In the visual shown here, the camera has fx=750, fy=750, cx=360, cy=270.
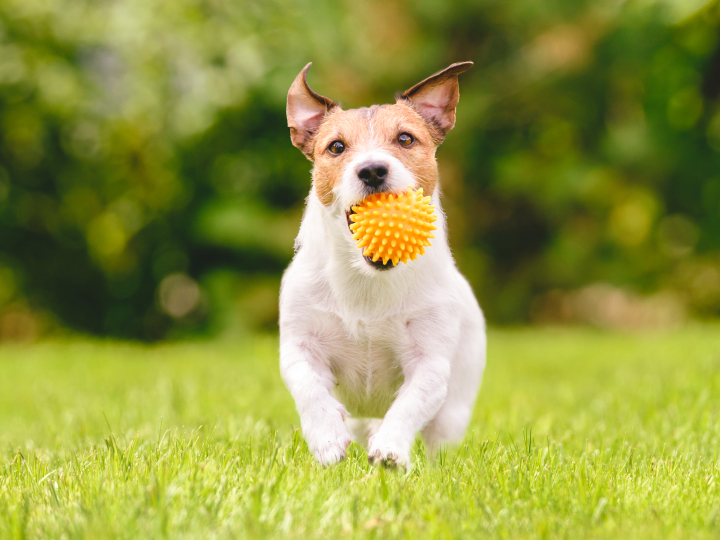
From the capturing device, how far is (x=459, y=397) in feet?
12.2

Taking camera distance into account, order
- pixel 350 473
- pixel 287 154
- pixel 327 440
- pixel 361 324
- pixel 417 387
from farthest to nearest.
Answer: pixel 287 154 < pixel 361 324 < pixel 417 387 < pixel 327 440 < pixel 350 473

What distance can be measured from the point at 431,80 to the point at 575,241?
9855mm

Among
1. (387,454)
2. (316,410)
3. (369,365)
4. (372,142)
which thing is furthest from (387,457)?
Answer: (372,142)

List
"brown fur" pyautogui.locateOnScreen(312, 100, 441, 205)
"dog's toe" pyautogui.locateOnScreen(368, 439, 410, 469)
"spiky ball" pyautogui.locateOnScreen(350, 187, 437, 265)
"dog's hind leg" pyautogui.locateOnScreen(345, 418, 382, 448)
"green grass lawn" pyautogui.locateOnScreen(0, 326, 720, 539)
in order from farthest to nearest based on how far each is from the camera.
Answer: "dog's hind leg" pyautogui.locateOnScreen(345, 418, 382, 448)
"brown fur" pyautogui.locateOnScreen(312, 100, 441, 205)
"spiky ball" pyautogui.locateOnScreen(350, 187, 437, 265)
"dog's toe" pyautogui.locateOnScreen(368, 439, 410, 469)
"green grass lawn" pyautogui.locateOnScreen(0, 326, 720, 539)

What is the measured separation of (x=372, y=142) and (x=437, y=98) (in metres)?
0.51

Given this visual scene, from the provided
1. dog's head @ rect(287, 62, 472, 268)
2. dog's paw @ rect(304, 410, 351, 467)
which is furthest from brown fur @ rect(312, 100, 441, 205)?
dog's paw @ rect(304, 410, 351, 467)

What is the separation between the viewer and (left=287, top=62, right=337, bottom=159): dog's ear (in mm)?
3531

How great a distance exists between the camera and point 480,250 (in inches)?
533

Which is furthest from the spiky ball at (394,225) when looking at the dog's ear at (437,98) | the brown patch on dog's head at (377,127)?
the dog's ear at (437,98)

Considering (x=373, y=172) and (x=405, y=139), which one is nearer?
(x=373, y=172)

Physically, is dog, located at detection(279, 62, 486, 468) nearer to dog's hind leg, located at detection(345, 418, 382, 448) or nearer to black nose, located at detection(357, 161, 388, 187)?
black nose, located at detection(357, 161, 388, 187)

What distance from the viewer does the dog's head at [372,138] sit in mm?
3088

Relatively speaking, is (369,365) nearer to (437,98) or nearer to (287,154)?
(437,98)

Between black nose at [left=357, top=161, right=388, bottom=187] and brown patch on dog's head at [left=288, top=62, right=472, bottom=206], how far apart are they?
17cm
